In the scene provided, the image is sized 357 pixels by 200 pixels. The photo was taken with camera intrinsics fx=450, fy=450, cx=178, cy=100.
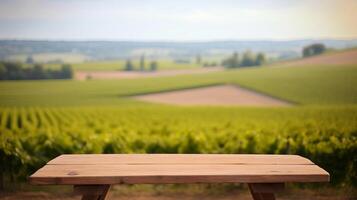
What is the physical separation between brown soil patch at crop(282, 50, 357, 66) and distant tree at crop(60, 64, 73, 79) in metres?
2.99

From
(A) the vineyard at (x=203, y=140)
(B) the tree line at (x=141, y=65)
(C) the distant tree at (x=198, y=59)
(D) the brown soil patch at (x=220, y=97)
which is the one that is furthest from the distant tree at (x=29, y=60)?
(C) the distant tree at (x=198, y=59)

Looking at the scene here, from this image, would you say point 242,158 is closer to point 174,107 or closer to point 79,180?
point 79,180

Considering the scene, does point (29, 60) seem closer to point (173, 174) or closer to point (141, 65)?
point (141, 65)

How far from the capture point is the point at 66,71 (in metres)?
6.01

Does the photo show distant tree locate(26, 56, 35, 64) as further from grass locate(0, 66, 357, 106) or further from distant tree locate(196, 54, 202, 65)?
distant tree locate(196, 54, 202, 65)

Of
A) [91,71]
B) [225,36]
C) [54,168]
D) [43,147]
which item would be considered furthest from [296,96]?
[54,168]

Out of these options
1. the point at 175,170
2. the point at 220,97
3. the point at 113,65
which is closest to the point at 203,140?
the point at 220,97

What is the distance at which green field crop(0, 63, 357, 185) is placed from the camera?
4359 millimetres

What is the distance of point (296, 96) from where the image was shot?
592 cm

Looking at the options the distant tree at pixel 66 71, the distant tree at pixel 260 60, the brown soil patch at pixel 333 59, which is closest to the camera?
the brown soil patch at pixel 333 59

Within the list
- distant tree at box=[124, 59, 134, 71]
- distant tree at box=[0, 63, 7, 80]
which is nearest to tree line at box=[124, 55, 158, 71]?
distant tree at box=[124, 59, 134, 71]

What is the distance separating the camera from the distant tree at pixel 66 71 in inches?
235

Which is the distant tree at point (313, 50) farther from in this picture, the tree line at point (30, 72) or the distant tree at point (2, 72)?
the distant tree at point (2, 72)

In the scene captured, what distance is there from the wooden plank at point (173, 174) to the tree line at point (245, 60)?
3.68 metres
